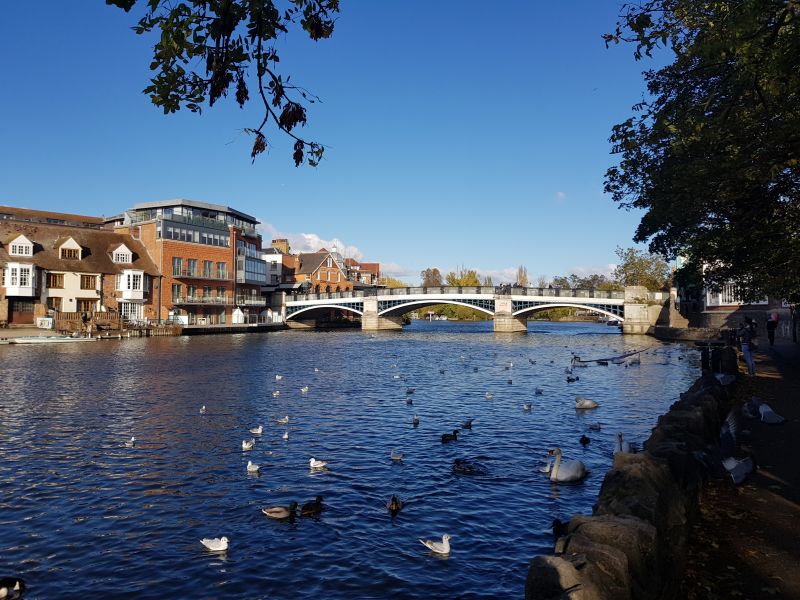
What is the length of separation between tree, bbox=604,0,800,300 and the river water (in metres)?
7.18

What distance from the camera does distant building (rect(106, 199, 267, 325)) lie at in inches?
3051

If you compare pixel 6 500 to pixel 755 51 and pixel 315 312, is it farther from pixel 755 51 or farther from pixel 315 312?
pixel 315 312

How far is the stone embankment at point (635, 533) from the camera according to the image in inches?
214

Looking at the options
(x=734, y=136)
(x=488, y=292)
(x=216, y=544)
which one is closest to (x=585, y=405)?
(x=734, y=136)

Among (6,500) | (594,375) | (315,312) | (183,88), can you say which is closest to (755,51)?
(183,88)

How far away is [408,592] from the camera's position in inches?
341

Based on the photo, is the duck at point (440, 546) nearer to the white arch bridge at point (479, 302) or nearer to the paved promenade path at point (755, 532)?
the paved promenade path at point (755, 532)

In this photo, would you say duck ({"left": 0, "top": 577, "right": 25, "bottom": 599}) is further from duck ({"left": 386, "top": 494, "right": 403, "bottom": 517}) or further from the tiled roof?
the tiled roof

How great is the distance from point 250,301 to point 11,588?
8354 centimetres

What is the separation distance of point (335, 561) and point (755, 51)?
33.6 feet

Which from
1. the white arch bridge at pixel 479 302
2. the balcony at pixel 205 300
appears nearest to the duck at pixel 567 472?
the white arch bridge at pixel 479 302

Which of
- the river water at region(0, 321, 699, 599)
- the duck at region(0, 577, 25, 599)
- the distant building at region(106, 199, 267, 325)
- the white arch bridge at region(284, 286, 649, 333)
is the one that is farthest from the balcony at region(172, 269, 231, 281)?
the duck at region(0, 577, 25, 599)

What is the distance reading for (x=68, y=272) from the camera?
67312mm

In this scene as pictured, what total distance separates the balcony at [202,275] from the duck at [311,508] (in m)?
72.7
